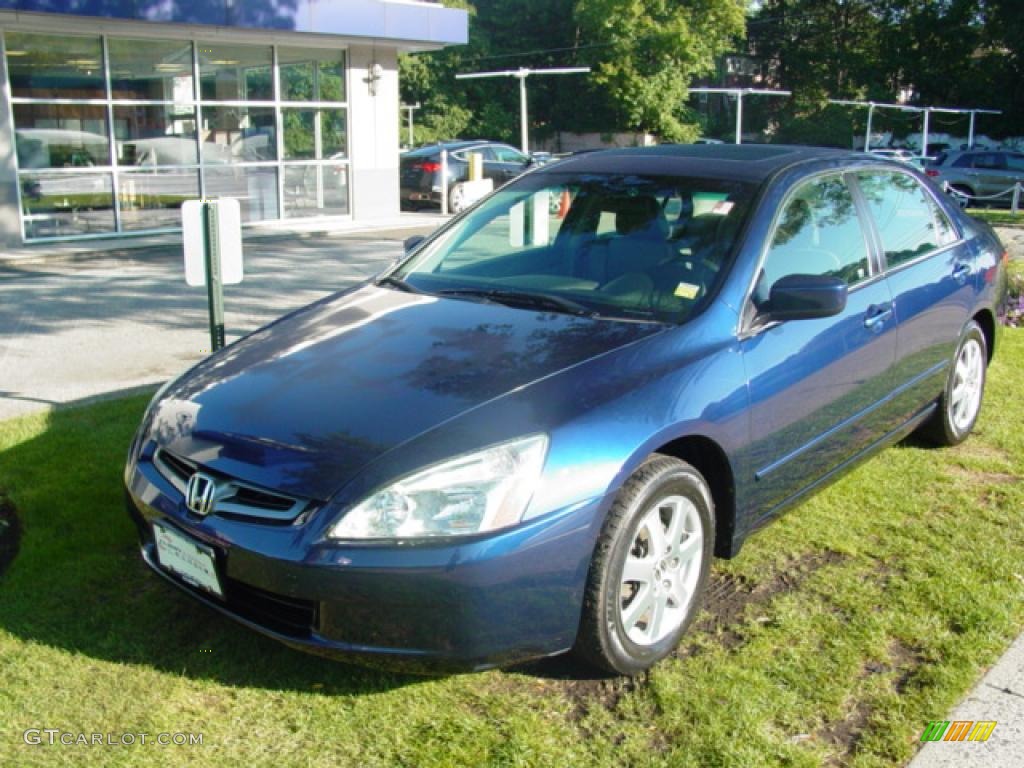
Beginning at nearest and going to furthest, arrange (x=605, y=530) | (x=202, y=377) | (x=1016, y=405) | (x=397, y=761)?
(x=397, y=761)
(x=605, y=530)
(x=202, y=377)
(x=1016, y=405)

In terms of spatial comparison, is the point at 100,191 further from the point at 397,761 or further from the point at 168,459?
the point at 397,761

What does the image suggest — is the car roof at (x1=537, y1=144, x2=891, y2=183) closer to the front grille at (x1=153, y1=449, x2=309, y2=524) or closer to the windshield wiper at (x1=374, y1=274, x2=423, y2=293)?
the windshield wiper at (x1=374, y1=274, x2=423, y2=293)

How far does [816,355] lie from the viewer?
13.0 ft

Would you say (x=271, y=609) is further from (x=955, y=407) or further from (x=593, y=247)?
(x=955, y=407)

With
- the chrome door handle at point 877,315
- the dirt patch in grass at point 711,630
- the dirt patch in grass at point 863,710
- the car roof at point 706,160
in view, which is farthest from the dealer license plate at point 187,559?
the chrome door handle at point 877,315

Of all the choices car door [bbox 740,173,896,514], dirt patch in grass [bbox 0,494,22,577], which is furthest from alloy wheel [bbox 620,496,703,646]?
dirt patch in grass [bbox 0,494,22,577]

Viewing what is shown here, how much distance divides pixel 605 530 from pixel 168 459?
4.85 ft

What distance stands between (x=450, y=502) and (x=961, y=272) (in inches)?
142

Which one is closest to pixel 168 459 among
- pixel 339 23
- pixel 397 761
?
pixel 397 761

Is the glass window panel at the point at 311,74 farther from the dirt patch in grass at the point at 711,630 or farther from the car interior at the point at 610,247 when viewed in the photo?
the dirt patch in grass at the point at 711,630

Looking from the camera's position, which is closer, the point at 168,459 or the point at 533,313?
the point at 168,459

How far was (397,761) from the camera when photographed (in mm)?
2822

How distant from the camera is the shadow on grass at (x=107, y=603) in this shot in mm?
3283

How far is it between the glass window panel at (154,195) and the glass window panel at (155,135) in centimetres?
18
